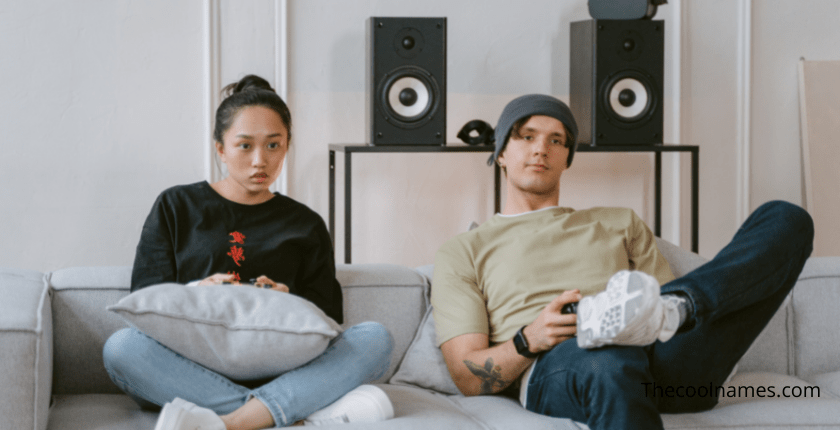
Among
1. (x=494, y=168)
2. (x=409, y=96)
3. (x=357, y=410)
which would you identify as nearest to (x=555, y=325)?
(x=357, y=410)

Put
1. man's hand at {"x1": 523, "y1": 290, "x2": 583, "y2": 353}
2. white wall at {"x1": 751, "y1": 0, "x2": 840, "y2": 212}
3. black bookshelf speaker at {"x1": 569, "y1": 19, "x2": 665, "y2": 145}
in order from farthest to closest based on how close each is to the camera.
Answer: white wall at {"x1": 751, "y1": 0, "x2": 840, "y2": 212}
black bookshelf speaker at {"x1": 569, "y1": 19, "x2": 665, "y2": 145}
man's hand at {"x1": 523, "y1": 290, "x2": 583, "y2": 353}

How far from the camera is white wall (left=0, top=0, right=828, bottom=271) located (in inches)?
89.2

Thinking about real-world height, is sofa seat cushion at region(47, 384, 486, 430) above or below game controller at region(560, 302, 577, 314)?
below

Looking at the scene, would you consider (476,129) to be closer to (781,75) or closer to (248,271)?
(248,271)

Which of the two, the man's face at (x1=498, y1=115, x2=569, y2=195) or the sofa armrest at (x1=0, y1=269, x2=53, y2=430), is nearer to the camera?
the sofa armrest at (x1=0, y1=269, x2=53, y2=430)

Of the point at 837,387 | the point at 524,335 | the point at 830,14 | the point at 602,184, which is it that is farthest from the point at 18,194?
the point at 830,14

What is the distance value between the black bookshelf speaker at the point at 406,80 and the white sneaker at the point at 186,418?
1.16 m

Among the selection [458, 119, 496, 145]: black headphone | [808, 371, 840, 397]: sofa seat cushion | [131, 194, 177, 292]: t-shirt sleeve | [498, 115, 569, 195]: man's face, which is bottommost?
[808, 371, 840, 397]: sofa seat cushion

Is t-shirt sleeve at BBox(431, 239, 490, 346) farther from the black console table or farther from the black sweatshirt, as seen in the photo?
the black console table

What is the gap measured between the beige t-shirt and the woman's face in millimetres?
417

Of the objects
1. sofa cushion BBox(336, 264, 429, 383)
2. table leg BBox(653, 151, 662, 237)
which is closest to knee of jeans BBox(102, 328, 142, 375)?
sofa cushion BBox(336, 264, 429, 383)

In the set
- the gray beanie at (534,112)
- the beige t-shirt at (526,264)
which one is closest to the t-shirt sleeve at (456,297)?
the beige t-shirt at (526,264)

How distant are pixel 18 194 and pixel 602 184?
6.35 ft

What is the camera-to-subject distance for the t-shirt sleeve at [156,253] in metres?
1.49
